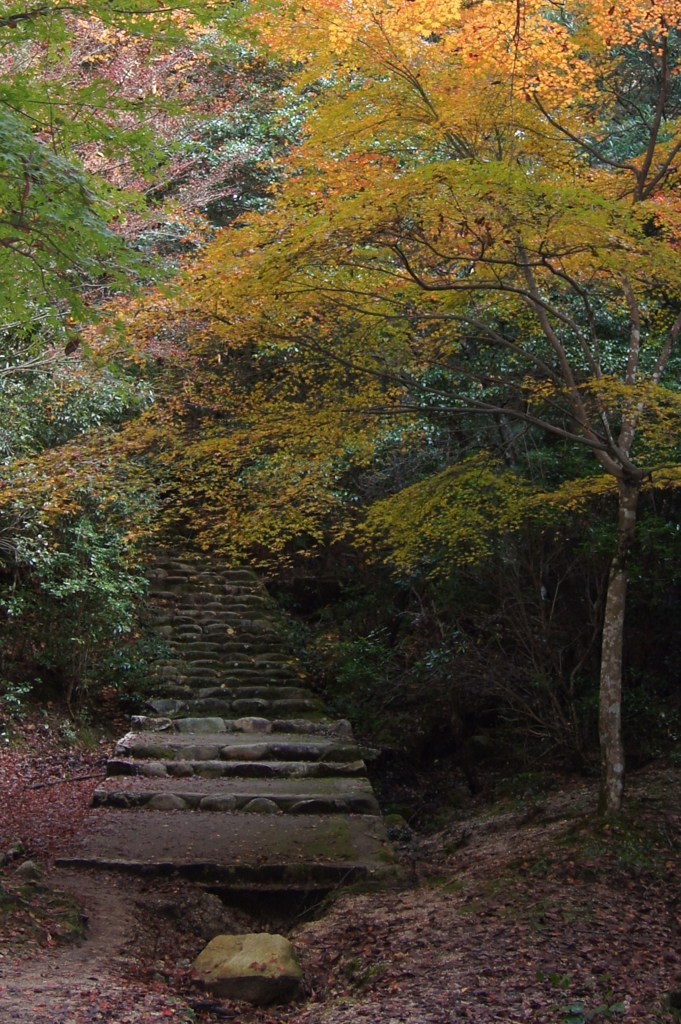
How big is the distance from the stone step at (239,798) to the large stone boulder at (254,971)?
3026mm

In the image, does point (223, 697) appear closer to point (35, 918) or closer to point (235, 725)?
point (235, 725)

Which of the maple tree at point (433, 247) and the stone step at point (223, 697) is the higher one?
the maple tree at point (433, 247)

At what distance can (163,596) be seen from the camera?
14.0 m

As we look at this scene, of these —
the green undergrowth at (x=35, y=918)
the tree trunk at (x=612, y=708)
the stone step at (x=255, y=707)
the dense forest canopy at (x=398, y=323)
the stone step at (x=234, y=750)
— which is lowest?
the green undergrowth at (x=35, y=918)

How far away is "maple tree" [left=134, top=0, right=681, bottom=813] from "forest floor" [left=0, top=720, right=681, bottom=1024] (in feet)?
2.78

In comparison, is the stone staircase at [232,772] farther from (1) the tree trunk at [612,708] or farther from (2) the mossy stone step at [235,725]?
(1) the tree trunk at [612,708]

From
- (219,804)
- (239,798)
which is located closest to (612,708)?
(239,798)

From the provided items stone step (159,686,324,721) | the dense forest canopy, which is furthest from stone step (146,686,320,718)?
Answer: the dense forest canopy

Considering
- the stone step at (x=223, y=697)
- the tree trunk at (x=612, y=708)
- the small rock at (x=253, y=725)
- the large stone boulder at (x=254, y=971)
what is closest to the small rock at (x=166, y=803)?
the small rock at (x=253, y=725)

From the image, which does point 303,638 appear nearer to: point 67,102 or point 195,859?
point 195,859

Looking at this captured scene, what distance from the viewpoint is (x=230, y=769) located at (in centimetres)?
926

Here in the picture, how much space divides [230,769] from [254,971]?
170 inches

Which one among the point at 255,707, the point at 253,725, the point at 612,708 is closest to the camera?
the point at 612,708

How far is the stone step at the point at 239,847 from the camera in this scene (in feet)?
22.1
